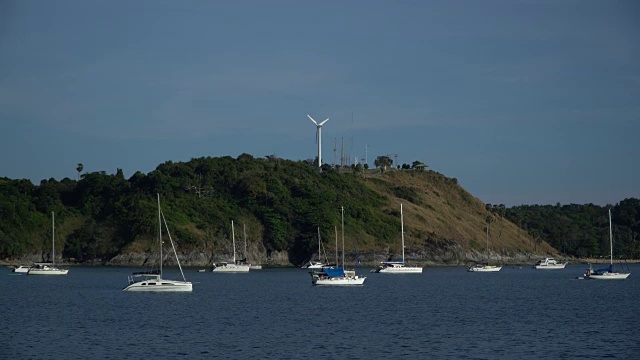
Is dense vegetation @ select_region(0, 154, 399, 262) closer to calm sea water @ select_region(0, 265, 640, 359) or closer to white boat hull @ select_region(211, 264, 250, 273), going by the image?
white boat hull @ select_region(211, 264, 250, 273)

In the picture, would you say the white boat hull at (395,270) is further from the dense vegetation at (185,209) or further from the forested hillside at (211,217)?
the dense vegetation at (185,209)

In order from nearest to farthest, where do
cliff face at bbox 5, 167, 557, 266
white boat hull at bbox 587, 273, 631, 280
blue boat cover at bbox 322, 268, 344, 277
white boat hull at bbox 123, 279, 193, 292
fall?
white boat hull at bbox 123, 279, 193, 292, blue boat cover at bbox 322, 268, 344, 277, white boat hull at bbox 587, 273, 631, 280, cliff face at bbox 5, 167, 557, 266

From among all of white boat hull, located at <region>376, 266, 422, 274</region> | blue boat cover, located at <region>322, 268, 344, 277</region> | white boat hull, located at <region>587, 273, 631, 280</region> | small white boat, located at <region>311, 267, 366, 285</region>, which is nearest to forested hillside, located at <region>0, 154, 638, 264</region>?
white boat hull, located at <region>376, 266, 422, 274</region>

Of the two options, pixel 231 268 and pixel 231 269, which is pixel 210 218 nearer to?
pixel 231 268

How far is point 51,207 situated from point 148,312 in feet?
366

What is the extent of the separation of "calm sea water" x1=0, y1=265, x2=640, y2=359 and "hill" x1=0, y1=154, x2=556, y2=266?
6227cm

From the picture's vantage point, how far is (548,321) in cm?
6256

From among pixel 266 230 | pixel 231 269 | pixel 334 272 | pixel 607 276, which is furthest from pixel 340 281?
pixel 266 230

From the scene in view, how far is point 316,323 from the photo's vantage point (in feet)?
198

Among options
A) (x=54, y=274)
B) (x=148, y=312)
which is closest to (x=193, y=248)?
(x=54, y=274)

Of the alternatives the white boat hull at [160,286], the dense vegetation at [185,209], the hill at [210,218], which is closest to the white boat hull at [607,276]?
the hill at [210,218]

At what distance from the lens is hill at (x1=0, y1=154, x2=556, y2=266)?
160125 millimetres

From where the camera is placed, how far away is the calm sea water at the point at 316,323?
47.2 metres

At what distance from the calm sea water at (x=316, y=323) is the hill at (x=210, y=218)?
62.3 m
